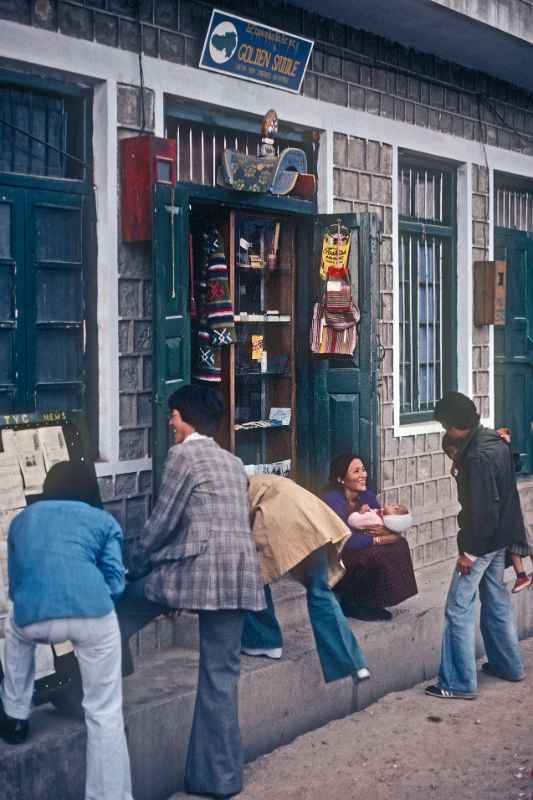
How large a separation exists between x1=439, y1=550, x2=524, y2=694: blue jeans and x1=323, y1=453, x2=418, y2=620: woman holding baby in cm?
45

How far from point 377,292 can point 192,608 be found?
12.2ft

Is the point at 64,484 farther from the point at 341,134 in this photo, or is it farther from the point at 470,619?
the point at 341,134

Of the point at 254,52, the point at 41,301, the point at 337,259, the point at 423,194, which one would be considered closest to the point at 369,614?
the point at 337,259

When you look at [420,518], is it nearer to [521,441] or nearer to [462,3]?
[521,441]

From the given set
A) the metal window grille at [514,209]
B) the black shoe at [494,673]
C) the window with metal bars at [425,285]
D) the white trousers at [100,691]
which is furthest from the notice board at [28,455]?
the metal window grille at [514,209]

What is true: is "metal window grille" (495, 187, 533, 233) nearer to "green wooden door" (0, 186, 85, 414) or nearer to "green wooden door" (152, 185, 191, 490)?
"green wooden door" (152, 185, 191, 490)

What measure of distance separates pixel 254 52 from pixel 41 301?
2496 millimetres

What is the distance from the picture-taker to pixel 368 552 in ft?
25.3

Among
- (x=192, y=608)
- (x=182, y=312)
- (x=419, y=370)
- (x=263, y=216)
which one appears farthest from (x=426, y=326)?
(x=192, y=608)

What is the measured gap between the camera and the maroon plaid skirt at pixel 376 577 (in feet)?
25.3

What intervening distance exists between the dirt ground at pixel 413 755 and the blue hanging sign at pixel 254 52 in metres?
4.24

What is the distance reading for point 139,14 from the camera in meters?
7.32

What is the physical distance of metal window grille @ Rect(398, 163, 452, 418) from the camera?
33.2ft

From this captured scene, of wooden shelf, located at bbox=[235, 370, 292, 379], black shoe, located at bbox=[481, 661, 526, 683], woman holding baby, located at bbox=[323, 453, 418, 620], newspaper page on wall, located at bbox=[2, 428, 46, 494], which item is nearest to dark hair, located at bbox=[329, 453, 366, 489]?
woman holding baby, located at bbox=[323, 453, 418, 620]
